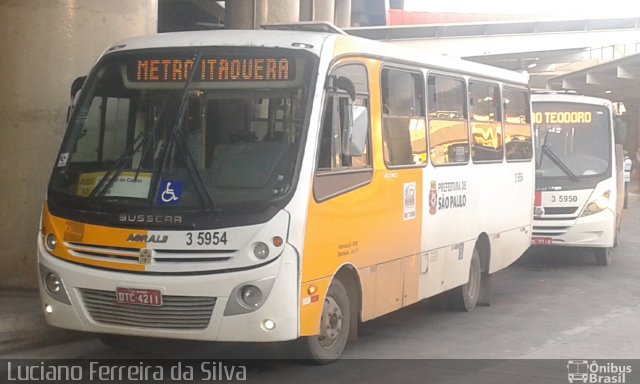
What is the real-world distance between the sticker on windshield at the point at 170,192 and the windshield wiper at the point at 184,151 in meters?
0.04

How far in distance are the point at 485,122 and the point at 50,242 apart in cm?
611

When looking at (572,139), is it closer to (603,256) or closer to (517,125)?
(603,256)

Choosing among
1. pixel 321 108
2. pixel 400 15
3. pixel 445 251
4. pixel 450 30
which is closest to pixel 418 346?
pixel 445 251

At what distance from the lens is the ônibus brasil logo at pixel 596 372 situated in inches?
320

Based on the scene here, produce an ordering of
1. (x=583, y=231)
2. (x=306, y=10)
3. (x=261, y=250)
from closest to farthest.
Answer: (x=261, y=250), (x=583, y=231), (x=306, y=10)

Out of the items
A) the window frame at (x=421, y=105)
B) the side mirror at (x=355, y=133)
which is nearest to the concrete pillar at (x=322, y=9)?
the window frame at (x=421, y=105)

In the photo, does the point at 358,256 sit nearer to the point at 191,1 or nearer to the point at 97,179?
the point at 97,179

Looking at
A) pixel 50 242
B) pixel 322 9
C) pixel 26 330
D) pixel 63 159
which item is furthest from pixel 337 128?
pixel 322 9

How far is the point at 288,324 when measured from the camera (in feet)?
24.1

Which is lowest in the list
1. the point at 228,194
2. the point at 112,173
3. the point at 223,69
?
the point at 228,194

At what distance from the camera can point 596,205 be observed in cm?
1602

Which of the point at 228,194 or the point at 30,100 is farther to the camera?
the point at 30,100

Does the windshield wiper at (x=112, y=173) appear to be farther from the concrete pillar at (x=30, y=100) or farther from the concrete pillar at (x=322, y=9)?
the concrete pillar at (x=322, y=9)

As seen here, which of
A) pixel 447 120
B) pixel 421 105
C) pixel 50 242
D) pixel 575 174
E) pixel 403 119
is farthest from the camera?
pixel 575 174
